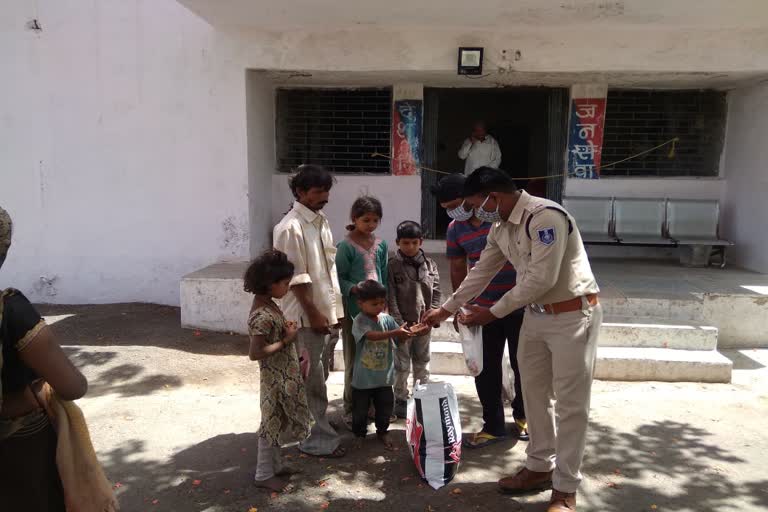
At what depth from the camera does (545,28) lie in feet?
20.1

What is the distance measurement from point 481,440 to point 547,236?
5.34 ft

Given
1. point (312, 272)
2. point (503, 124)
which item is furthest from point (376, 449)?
point (503, 124)

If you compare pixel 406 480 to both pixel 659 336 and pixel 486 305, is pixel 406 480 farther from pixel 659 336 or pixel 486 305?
pixel 659 336

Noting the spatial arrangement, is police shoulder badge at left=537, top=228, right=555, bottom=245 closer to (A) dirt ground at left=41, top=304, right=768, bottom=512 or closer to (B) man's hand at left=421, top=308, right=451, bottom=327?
(B) man's hand at left=421, top=308, right=451, bottom=327

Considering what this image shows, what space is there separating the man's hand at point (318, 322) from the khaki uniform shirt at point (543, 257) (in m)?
0.99

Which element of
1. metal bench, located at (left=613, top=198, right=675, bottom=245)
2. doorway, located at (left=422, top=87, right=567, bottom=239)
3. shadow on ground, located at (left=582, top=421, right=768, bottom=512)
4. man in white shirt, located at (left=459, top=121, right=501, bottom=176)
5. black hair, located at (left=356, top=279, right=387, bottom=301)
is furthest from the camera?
doorway, located at (left=422, top=87, right=567, bottom=239)

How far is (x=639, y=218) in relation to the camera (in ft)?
24.5

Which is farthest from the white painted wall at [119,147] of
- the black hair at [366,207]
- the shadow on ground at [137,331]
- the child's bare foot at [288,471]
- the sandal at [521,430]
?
the sandal at [521,430]

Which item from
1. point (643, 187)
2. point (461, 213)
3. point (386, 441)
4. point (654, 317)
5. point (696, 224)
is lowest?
point (386, 441)

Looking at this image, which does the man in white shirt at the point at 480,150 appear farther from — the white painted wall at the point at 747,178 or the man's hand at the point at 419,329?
the man's hand at the point at 419,329

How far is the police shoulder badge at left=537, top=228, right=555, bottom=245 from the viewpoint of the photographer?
2.74m

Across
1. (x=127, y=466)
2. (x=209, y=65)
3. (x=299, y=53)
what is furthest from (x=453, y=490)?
(x=209, y=65)

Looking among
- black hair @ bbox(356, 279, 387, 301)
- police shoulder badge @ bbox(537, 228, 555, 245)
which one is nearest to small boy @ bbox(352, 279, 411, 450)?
black hair @ bbox(356, 279, 387, 301)

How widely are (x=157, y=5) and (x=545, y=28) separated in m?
4.42
